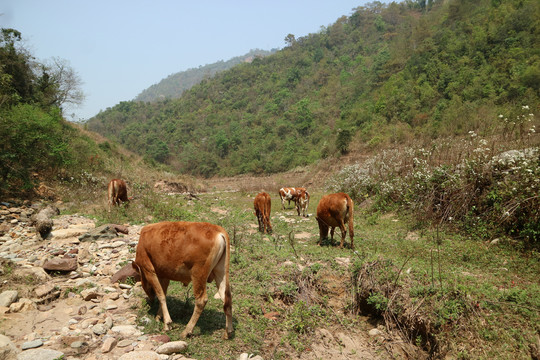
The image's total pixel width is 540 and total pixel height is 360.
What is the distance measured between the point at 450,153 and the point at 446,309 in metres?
9.00

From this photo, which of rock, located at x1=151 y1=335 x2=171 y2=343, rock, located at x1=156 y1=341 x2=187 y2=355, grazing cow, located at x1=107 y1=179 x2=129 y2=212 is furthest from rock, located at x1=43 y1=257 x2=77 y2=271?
grazing cow, located at x1=107 y1=179 x2=129 y2=212

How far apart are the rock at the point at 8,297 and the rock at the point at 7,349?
4.16 ft

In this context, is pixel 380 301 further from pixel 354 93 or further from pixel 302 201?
pixel 354 93

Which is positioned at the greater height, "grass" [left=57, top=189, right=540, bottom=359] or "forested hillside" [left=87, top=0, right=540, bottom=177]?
"forested hillside" [left=87, top=0, right=540, bottom=177]

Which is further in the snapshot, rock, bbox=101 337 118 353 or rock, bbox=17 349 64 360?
rock, bbox=101 337 118 353

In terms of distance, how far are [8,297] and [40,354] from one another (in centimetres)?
199

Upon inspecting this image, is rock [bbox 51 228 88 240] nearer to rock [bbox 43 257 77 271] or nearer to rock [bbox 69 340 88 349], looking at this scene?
rock [bbox 43 257 77 271]

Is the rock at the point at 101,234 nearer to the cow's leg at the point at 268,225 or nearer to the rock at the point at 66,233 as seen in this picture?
the rock at the point at 66,233

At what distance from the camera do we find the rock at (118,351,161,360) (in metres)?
4.12

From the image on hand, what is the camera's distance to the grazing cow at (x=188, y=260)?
4875 millimetres

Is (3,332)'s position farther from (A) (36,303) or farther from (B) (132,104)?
(B) (132,104)

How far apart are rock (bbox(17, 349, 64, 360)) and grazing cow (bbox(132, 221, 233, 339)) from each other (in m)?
1.45

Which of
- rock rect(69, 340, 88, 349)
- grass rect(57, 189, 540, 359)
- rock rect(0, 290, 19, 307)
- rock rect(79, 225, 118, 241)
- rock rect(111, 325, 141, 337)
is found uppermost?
rock rect(79, 225, 118, 241)

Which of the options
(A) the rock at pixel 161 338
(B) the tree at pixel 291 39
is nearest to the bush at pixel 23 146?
(A) the rock at pixel 161 338
